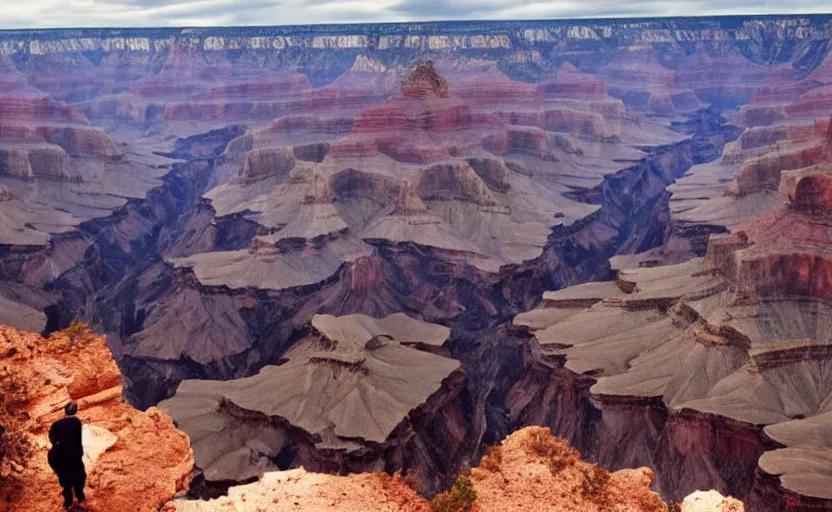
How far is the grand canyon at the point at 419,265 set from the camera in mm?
35656

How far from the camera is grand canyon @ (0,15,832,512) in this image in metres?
35.7

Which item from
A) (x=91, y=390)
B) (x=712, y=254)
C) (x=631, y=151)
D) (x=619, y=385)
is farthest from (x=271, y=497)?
(x=631, y=151)

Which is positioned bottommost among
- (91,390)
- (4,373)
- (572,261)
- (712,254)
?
(572,261)

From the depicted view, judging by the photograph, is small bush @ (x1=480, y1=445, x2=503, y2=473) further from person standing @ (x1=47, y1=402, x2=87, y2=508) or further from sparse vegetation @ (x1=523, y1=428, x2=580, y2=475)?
person standing @ (x1=47, y1=402, x2=87, y2=508)

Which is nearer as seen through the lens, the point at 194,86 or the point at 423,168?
the point at 423,168

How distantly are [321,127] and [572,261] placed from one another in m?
41.9

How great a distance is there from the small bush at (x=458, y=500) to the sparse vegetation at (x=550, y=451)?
2.54 meters

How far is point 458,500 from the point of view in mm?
16953

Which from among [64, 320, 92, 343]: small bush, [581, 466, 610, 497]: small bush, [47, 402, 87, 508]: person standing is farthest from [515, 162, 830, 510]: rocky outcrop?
[47, 402, 87, 508]: person standing

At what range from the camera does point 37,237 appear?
70750 mm

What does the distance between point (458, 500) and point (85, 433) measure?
8059 millimetres

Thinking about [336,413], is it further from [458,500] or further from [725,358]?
[458,500]

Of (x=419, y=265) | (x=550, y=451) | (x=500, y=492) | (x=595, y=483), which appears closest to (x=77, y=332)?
(x=500, y=492)

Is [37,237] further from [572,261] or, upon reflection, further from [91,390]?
[91,390]
